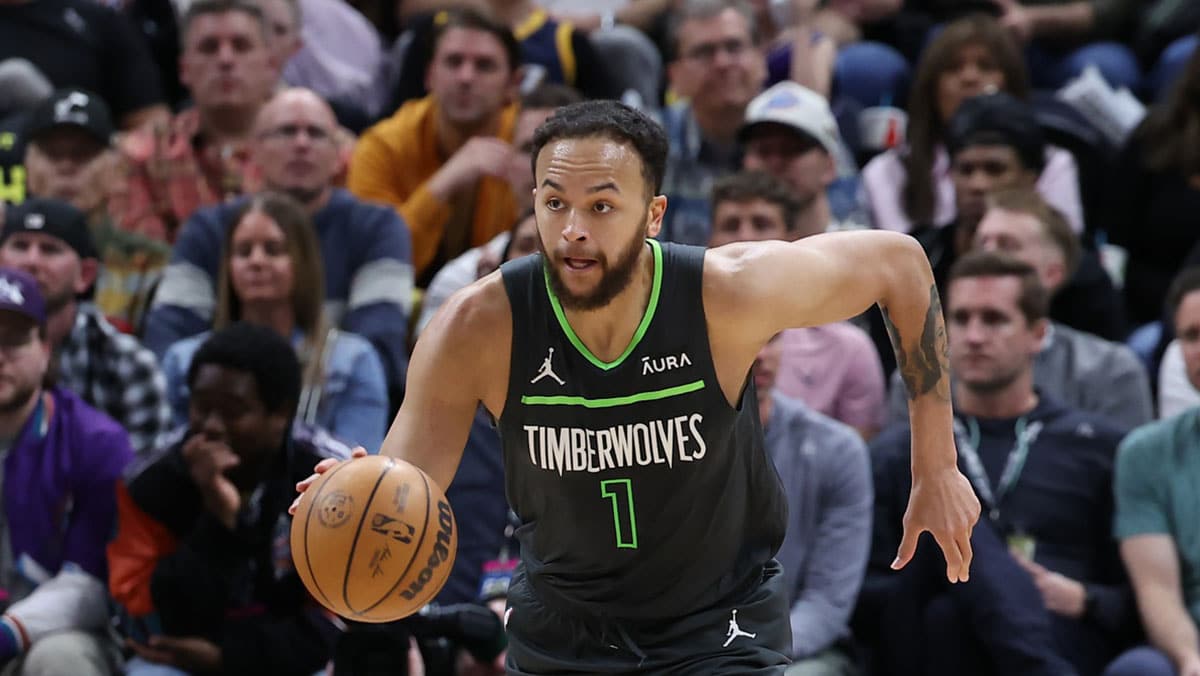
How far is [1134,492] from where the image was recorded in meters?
6.47

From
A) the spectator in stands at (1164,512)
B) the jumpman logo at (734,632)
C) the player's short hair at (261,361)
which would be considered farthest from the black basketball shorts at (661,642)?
the spectator in stands at (1164,512)

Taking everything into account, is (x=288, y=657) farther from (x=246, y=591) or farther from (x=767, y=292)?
(x=767, y=292)


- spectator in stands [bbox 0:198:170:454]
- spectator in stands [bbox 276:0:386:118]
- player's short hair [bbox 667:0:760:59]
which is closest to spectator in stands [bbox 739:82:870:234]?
player's short hair [bbox 667:0:760:59]

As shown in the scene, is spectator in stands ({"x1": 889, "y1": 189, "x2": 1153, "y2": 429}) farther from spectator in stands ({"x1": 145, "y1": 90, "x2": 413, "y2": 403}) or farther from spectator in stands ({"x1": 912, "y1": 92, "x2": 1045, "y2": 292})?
spectator in stands ({"x1": 145, "y1": 90, "x2": 413, "y2": 403})

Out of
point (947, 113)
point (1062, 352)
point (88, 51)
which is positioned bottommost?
point (1062, 352)

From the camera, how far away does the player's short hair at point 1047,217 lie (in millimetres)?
7445

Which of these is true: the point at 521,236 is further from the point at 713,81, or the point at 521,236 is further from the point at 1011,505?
the point at 1011,505

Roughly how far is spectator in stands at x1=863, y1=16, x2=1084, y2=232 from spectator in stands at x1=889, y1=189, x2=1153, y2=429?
2.60 ft

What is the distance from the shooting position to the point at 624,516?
13.9ft

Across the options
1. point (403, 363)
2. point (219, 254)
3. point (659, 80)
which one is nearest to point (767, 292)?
point (403, 363)

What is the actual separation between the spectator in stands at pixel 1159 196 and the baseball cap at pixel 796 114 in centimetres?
160

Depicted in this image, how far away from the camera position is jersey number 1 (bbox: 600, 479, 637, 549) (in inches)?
166

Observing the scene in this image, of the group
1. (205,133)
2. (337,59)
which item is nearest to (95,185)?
(205,133)

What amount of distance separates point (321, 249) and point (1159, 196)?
414 centimetres
